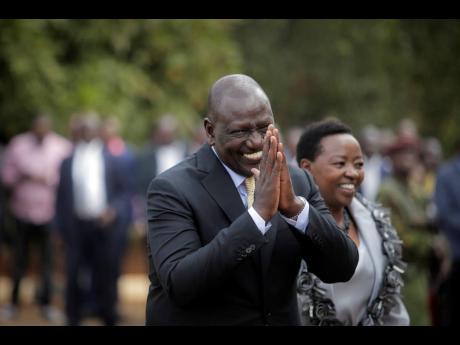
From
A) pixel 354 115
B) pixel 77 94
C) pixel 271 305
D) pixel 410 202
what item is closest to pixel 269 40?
pixel 354 115

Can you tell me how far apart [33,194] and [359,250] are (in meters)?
8.91

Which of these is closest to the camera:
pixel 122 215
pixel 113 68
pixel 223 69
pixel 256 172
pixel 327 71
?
pixel 256 172

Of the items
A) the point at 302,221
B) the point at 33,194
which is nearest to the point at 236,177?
the point at 302,221

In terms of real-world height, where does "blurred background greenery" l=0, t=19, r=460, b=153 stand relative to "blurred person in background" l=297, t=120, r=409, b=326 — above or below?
above

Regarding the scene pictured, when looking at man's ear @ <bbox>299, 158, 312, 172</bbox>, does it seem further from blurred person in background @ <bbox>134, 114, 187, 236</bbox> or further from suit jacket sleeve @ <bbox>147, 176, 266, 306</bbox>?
blurred person in background @ <bbox>134, 114, 187, 236</bbox>

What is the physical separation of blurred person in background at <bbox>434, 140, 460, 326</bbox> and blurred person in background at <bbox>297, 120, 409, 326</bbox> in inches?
165

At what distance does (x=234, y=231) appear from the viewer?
4094mm

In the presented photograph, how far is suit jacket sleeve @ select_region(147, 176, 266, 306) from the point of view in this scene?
13.4 ft

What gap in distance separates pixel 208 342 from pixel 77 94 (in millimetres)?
14035

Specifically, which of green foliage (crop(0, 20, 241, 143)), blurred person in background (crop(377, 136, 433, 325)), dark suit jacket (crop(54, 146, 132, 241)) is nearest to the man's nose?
blurred person in background (crop(377, 136, 433, 325))

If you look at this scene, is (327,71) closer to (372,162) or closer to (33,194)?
(372,162)

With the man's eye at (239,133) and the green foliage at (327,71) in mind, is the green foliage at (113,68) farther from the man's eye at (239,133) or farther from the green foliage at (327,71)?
the man's eye at (239,133)

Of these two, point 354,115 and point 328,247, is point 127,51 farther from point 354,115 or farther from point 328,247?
point 328,247

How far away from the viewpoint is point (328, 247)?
4328mm
